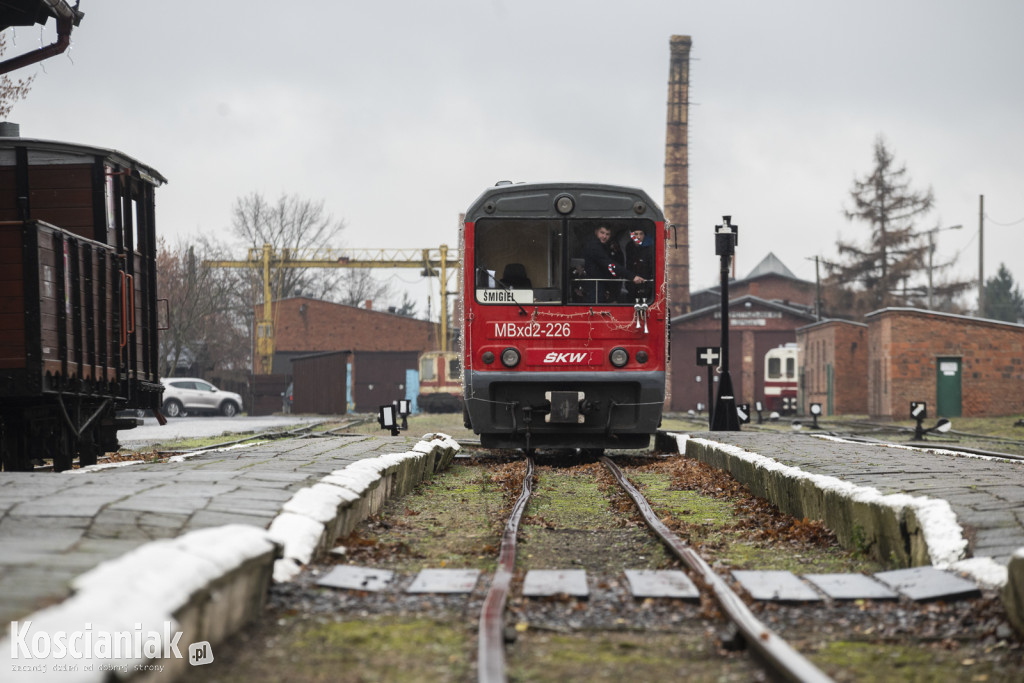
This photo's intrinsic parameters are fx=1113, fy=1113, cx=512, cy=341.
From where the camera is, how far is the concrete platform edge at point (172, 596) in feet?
10.3

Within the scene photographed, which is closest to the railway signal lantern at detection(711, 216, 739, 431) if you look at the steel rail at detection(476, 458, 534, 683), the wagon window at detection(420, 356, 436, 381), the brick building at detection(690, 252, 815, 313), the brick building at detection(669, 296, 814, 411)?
the steel rail at detection(476, 458, 534, 683)

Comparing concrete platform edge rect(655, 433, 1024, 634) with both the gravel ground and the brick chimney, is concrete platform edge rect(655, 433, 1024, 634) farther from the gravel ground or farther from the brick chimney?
the brick chimney

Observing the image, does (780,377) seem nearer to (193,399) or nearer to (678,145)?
(678,145)

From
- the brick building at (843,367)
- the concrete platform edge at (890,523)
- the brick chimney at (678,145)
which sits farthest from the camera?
the brick chimney at (678,145)

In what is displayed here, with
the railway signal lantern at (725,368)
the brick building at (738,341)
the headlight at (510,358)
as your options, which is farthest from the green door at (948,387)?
the headlight at (510,358)

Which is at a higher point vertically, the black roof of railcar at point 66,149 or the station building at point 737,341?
the black roof of railcar at point 66,149

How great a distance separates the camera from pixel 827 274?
64.1 meters

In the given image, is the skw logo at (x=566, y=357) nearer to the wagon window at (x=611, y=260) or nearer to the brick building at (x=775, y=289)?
the wagon window at (x=611, y=260)

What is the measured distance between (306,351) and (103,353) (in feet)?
173

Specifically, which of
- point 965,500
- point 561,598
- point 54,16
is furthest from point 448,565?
point 54,16

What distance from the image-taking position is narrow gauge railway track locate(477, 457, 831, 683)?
147 inches

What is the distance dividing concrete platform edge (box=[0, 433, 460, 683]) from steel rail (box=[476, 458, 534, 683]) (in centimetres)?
97

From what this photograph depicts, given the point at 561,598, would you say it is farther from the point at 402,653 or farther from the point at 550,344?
the point at 550,344

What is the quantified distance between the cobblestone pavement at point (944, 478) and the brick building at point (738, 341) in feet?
141
